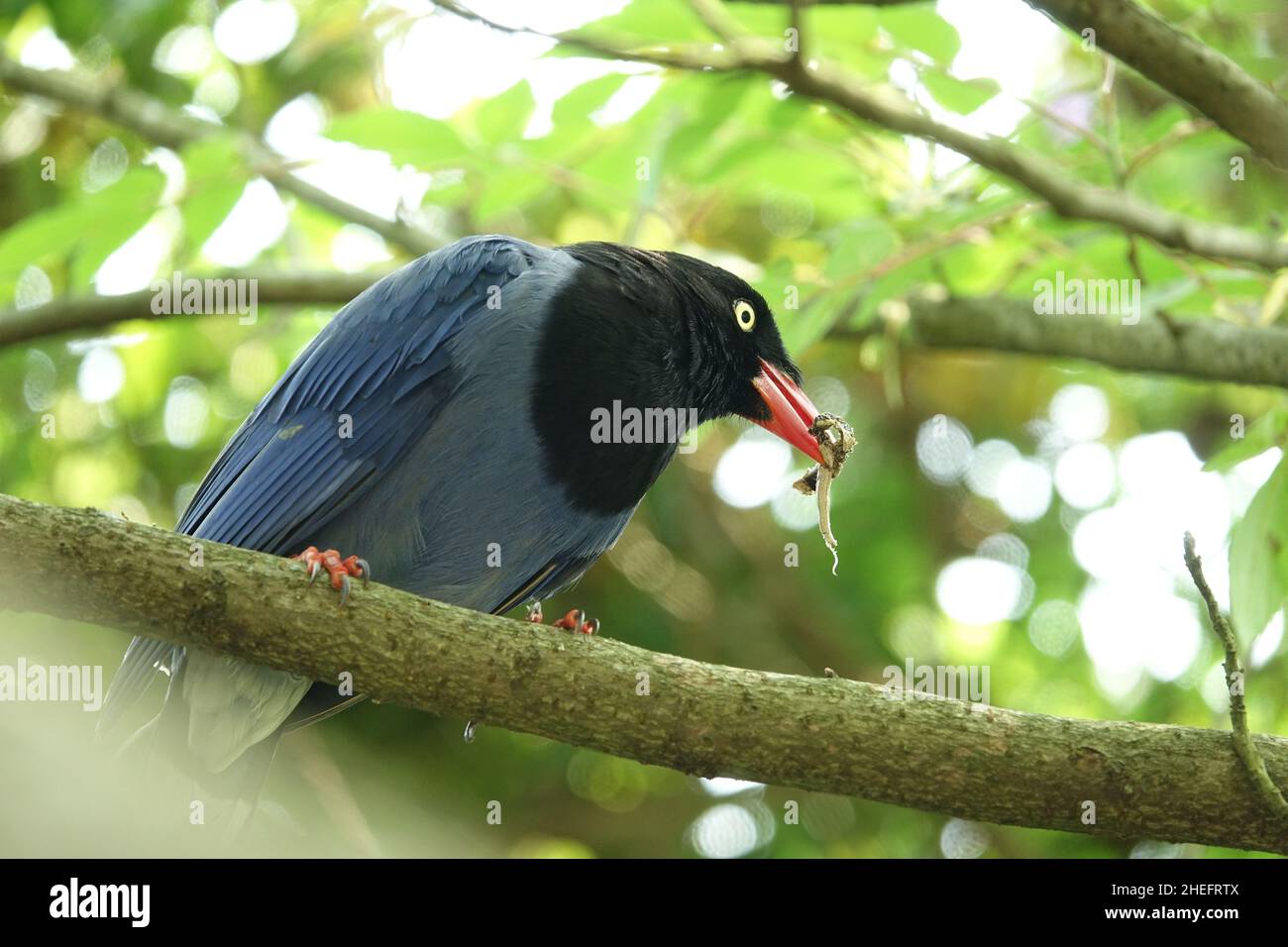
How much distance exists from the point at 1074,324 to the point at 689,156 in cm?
189

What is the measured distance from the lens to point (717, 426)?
6.77 metres

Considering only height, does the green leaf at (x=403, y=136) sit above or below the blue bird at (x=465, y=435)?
above

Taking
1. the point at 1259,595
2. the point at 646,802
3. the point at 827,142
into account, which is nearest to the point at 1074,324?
the point at 827,142

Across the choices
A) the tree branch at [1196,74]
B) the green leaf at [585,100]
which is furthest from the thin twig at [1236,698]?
the green leaf at [585,100]

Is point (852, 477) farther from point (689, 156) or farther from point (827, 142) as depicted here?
point (689, 156)

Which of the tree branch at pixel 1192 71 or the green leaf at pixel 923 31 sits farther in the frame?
the green leaf at pixel 923 31

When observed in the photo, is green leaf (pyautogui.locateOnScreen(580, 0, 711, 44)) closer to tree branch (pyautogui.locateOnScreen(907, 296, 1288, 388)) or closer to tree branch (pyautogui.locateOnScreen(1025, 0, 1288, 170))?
tree branch (pyautogui.locateOnScreen(1025, 0, 1288, 170))

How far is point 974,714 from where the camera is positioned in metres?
3.53

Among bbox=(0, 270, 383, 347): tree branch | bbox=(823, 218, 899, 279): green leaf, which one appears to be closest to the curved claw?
bbox=(823, 218, 899, 279): green leaf

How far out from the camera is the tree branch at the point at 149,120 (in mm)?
5906

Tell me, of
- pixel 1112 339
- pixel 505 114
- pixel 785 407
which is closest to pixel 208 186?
pixel 505 114

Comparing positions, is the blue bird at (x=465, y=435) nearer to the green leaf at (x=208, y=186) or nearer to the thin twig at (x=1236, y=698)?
the green leaf at (x=208, y=186)

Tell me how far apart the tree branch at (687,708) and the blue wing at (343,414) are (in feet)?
3.08

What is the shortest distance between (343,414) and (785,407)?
5.11ft
